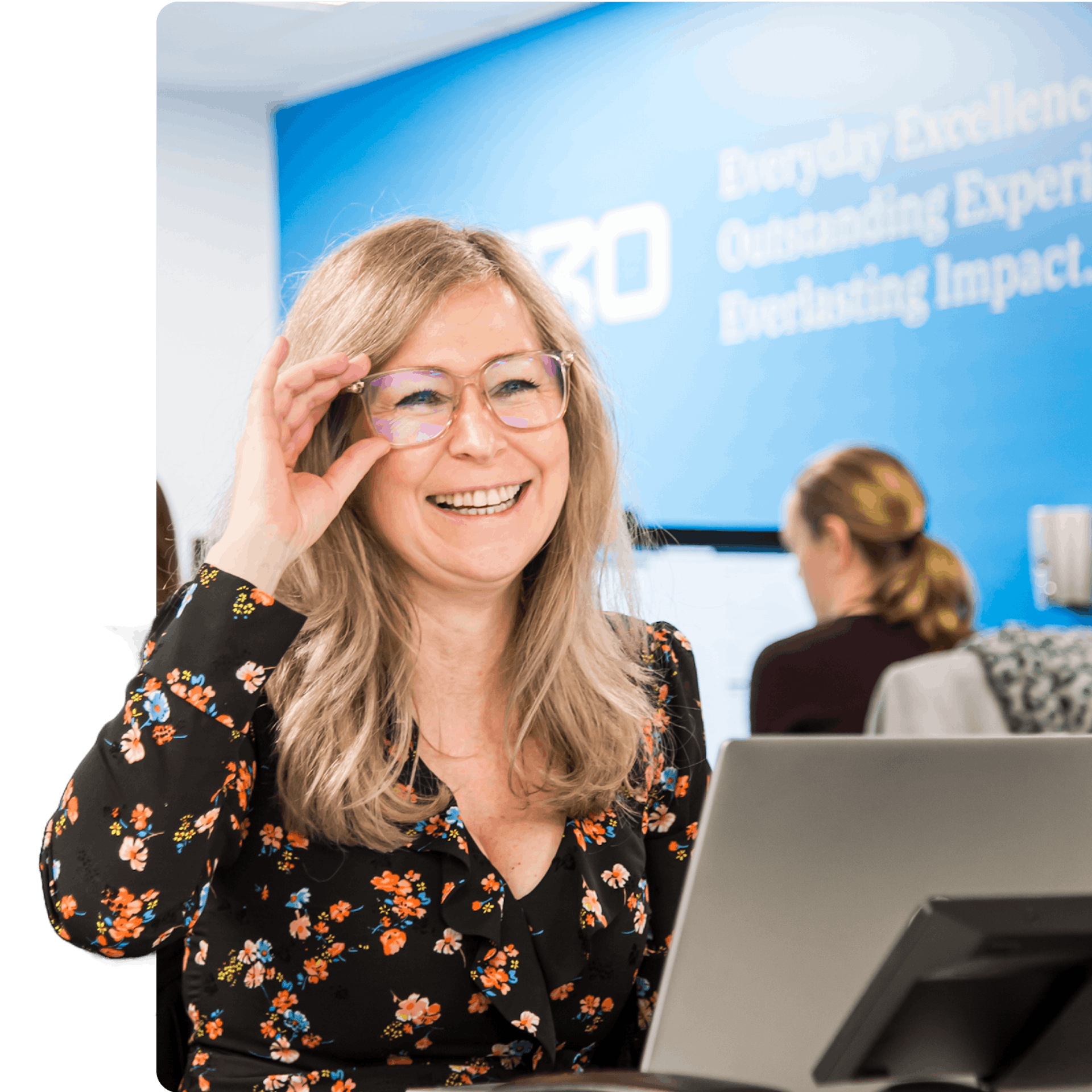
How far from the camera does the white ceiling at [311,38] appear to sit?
276 centimetres

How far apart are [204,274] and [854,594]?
74.2 inches

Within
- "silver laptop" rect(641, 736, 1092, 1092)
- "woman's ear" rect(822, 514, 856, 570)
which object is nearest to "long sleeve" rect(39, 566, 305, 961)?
"silver laptop" rect(641, 736, 1092, 1092)

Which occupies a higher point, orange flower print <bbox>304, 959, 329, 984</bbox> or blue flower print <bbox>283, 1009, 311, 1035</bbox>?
orange flower print <bbox>304, 959, 329, 984</bbox>

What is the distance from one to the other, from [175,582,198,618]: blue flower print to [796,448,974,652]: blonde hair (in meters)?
2.32

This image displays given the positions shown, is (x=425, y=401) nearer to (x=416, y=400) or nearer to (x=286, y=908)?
(x=416, y=400)

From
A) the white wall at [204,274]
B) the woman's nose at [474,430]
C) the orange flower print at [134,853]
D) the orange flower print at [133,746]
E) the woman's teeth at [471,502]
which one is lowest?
the orange flower print at [134,853]

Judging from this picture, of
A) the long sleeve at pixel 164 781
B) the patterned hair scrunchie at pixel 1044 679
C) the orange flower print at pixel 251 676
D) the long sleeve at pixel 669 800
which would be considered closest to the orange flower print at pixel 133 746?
the long sleeve at pixel 164 781

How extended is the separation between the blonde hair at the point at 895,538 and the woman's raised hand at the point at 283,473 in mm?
2104

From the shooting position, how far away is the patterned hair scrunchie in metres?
3.00

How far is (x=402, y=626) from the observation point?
1452 millimetres

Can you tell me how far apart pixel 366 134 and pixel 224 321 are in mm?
787

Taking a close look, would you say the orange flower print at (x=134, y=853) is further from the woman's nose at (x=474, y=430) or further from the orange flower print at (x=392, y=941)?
the woman's nose at (x=474, y=430)

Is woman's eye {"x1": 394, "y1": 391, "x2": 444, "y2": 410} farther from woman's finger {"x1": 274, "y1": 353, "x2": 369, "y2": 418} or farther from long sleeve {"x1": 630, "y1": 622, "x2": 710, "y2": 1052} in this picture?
long sleeve {"x1": 630, "y1": 622, "x2": 710, "y2": 1052}

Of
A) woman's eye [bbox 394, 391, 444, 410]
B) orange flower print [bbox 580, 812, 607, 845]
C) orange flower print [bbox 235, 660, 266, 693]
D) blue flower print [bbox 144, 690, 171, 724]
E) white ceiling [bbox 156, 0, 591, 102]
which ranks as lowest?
orange flower print [bbox 580, 812, 607, 845]
